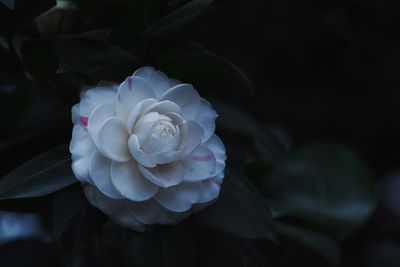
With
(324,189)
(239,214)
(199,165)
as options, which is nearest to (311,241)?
(324,189)

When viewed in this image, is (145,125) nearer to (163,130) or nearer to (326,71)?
(163,130)

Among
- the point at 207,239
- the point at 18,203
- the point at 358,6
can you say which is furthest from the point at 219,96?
the point at 18,203

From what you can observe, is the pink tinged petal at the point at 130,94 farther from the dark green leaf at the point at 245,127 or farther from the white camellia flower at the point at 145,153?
the dark green leaf at the point at 245,127

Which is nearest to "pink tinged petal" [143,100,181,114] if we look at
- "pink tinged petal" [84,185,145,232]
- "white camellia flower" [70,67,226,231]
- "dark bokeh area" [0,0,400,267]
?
"white camellia flower" [70,67,226,231]

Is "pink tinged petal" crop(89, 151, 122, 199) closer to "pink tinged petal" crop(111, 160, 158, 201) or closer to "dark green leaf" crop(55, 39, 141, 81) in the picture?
"pink tinged petal" crop(111, 160, 158, 201)

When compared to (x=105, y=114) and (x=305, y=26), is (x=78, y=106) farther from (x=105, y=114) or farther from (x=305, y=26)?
(x=305, y=26)

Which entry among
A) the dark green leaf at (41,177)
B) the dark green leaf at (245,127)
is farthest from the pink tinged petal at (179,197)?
the dark green leaf at (245,127)
